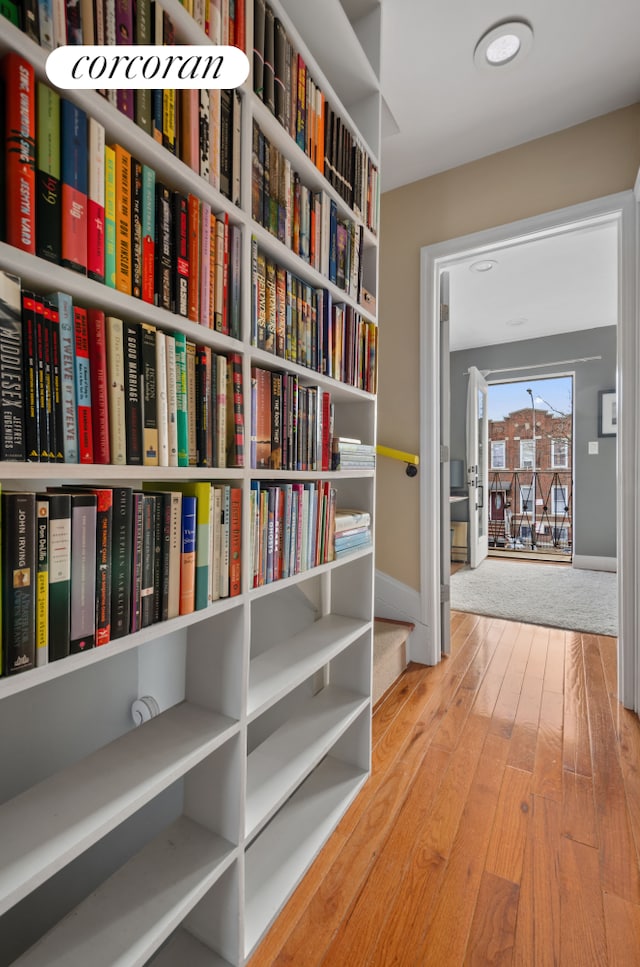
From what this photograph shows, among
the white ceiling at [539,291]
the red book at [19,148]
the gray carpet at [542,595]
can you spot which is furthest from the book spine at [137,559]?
the gray carpet at [542,595]

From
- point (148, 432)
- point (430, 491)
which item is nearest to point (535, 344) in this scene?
point (430, 491)

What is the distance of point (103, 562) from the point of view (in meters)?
0.67

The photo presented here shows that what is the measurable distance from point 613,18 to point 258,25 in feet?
4.61

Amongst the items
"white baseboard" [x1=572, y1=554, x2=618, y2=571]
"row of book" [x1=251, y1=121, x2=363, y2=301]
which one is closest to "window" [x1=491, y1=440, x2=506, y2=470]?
"white baseboard" [x1=572, y1=554, x2=618, y2=571]

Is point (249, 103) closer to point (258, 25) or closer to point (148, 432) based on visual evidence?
point (258, 25)

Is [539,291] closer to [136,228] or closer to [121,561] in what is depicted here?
[136,228]

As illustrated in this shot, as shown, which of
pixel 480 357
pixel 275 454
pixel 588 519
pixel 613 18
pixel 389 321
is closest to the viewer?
pixel 275 454

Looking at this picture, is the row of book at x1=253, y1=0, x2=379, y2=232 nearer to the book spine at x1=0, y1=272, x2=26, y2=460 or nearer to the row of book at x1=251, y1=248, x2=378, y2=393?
the row of book at x1=251, y1=248, x2=378, y2=393

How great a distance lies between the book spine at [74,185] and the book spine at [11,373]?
91mm

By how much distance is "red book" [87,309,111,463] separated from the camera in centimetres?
65

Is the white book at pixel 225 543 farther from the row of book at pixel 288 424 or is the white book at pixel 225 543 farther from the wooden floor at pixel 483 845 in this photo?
the wooden floor at pixel 483 845

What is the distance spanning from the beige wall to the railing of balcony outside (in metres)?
4.11

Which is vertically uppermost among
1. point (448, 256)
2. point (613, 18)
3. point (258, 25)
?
point (613, 18)

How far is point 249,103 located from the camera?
35.8 inches
